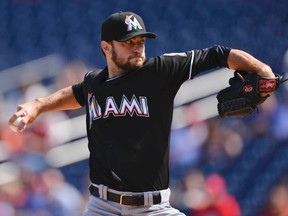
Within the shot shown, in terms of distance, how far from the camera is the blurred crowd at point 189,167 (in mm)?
5156

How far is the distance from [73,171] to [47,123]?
0.48 meters

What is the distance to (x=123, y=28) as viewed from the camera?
10.4 ft

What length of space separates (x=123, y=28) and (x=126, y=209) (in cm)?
92

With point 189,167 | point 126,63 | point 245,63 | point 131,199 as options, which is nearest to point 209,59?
point 245,63

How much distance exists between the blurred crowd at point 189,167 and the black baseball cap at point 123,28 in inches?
87.1

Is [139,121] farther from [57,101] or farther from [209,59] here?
[57,101]

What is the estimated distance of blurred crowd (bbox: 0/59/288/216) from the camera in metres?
5.16

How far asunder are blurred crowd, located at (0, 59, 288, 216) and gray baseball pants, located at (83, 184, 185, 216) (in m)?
2.11

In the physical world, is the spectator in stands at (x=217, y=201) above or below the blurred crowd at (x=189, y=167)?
below

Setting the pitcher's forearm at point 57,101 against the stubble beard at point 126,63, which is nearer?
the stubble beard at point 126,63

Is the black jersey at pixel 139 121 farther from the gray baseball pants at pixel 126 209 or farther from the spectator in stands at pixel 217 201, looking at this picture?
the spectator in stands at pixel 217 201

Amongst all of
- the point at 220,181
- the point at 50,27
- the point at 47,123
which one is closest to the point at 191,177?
the point at 220,181

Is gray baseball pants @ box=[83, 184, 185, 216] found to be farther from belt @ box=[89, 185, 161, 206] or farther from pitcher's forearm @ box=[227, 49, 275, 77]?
pitcher's forearm @ box=[227, 49, 275, 77]

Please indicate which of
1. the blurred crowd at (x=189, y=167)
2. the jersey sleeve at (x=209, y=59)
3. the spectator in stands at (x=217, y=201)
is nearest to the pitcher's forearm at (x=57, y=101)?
the jersey sleeve at (x=209, y=59)
